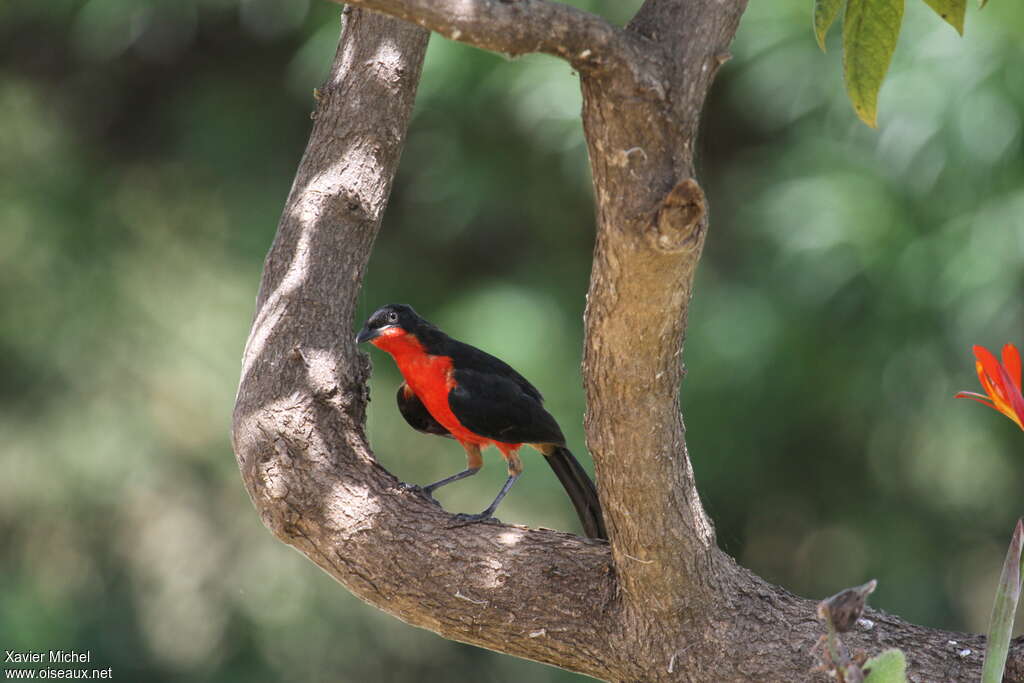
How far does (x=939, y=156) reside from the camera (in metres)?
4.77

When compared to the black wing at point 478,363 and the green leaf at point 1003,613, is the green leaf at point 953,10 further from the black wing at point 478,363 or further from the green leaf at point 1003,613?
the black wing at point 478,363

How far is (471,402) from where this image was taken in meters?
2.52

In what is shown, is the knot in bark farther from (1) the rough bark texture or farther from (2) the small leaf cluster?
(2) the small leaf cluster

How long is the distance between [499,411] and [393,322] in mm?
342

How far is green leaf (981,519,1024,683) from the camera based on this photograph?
1382 mm

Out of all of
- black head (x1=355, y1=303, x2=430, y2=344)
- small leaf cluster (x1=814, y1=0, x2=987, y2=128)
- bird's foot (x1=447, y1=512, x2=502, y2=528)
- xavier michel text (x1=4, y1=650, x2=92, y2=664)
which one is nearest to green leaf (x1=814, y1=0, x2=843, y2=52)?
small leaf cluster (x1=814, y1=0, x2=987, y2=128)

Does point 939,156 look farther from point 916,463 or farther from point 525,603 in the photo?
point 525,603

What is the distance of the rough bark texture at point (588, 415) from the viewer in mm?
1461

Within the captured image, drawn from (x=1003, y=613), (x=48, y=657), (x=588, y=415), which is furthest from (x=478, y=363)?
(x=48, y=657)

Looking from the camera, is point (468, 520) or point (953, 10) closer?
point (953, 10)

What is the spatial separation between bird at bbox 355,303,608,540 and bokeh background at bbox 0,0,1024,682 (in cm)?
265

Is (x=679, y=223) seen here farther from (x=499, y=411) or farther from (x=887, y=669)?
(x=499, y=411)

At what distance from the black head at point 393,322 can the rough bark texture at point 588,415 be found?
0.85ft

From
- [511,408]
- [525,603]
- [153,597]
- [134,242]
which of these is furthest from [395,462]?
[525,603]
